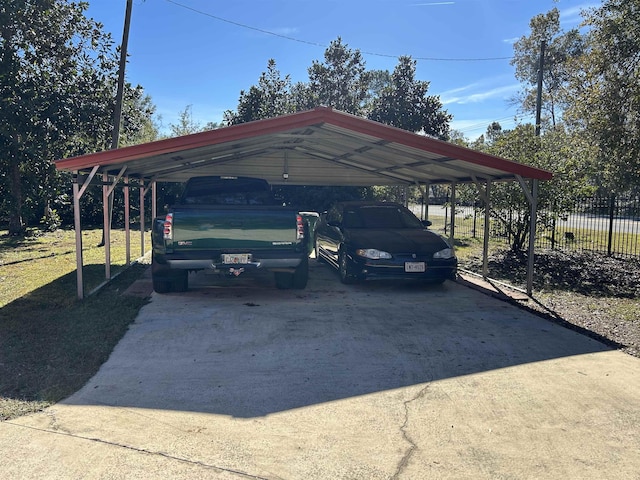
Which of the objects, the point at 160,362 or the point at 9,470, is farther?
the point at 160,362

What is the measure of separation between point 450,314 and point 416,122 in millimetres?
18203

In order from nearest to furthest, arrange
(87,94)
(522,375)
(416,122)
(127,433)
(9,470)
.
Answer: (9,470) < (127,433) < (522,375) < (87,94) < (416,122)

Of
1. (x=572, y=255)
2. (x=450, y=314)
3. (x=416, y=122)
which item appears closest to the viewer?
(x=450, y=314)

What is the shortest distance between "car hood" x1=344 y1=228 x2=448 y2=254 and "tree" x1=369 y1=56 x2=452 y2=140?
1546 cm

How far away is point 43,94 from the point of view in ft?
A: 45.5

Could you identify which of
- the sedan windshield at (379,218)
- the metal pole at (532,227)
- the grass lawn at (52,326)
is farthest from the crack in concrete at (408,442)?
the sedan windshield at (379,218)

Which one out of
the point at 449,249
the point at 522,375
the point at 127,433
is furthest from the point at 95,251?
the point at 522,375

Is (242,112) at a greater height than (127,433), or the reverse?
(242,112)

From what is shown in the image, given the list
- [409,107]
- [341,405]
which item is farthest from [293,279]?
[409,107]

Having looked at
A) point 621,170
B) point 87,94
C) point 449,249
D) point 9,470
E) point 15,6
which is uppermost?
point 15,6

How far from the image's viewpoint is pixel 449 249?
26.4ft

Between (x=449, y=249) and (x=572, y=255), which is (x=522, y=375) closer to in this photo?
(x=449, y=249)

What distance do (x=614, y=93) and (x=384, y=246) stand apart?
17.3 ft

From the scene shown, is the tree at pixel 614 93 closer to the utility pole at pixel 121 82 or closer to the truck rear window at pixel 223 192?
the truck rear window at pixel 223 192
